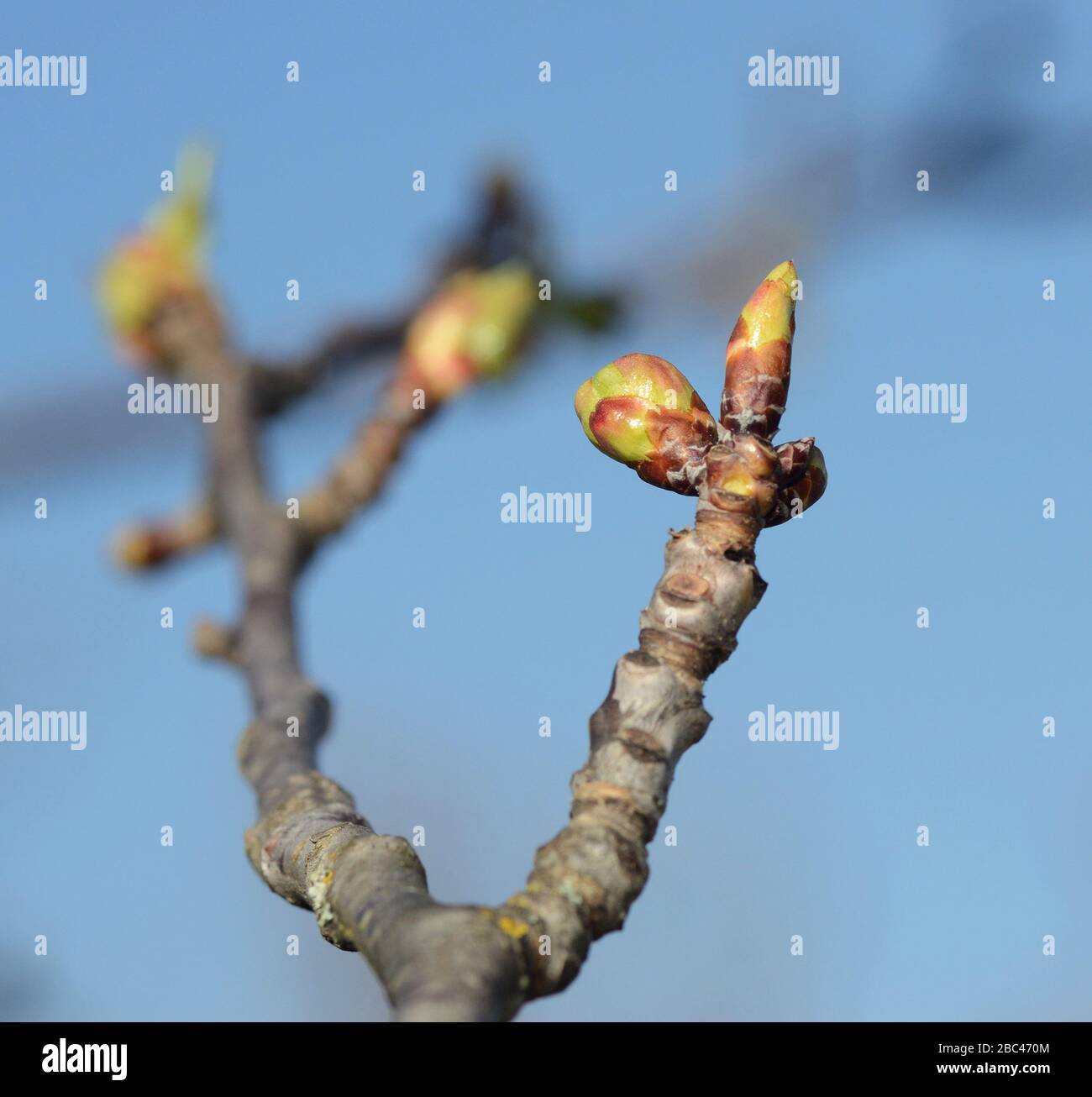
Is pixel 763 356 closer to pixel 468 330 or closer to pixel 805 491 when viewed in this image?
pixel 805 491

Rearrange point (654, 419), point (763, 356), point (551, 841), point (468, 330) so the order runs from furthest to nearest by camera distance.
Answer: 1. point (468, 330)
2. point (654, 419)
3. point (763, 356)
4. point (551, 841)

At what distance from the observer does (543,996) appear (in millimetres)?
1315

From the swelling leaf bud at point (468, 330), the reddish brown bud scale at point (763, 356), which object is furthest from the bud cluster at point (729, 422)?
the swelling leaf bud at point (468, 330)

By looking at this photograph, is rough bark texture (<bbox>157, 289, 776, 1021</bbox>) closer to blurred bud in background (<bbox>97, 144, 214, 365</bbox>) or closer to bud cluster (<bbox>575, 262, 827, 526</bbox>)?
bud cluster (<bbox>575, 262, 827, 526</bbox>)

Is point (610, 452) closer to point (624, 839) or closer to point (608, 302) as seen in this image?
point (624, 839)

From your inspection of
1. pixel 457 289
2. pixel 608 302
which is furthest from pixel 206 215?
pixel 608 302

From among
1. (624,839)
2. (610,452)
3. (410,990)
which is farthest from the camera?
(610,452)

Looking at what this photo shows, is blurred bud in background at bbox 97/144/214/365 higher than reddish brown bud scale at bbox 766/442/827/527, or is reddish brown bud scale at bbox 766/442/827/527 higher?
blurred bud in background at bbox 97/144/214/365

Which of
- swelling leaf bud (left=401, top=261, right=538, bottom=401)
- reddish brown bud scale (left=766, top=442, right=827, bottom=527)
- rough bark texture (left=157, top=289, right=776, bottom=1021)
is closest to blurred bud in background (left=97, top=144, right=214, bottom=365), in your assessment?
swelling leaf bud (left=401, top=261, right=538, bottom=401)

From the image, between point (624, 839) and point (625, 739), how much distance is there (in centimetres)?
12

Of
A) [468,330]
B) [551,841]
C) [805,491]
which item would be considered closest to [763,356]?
[805,491]

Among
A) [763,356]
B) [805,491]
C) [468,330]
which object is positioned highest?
[468,330]

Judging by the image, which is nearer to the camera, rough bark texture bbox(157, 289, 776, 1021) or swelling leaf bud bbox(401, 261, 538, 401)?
rough bark texture bbox(157, 289, 776, 1021)

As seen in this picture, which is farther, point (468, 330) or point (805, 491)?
point (468, 330)
